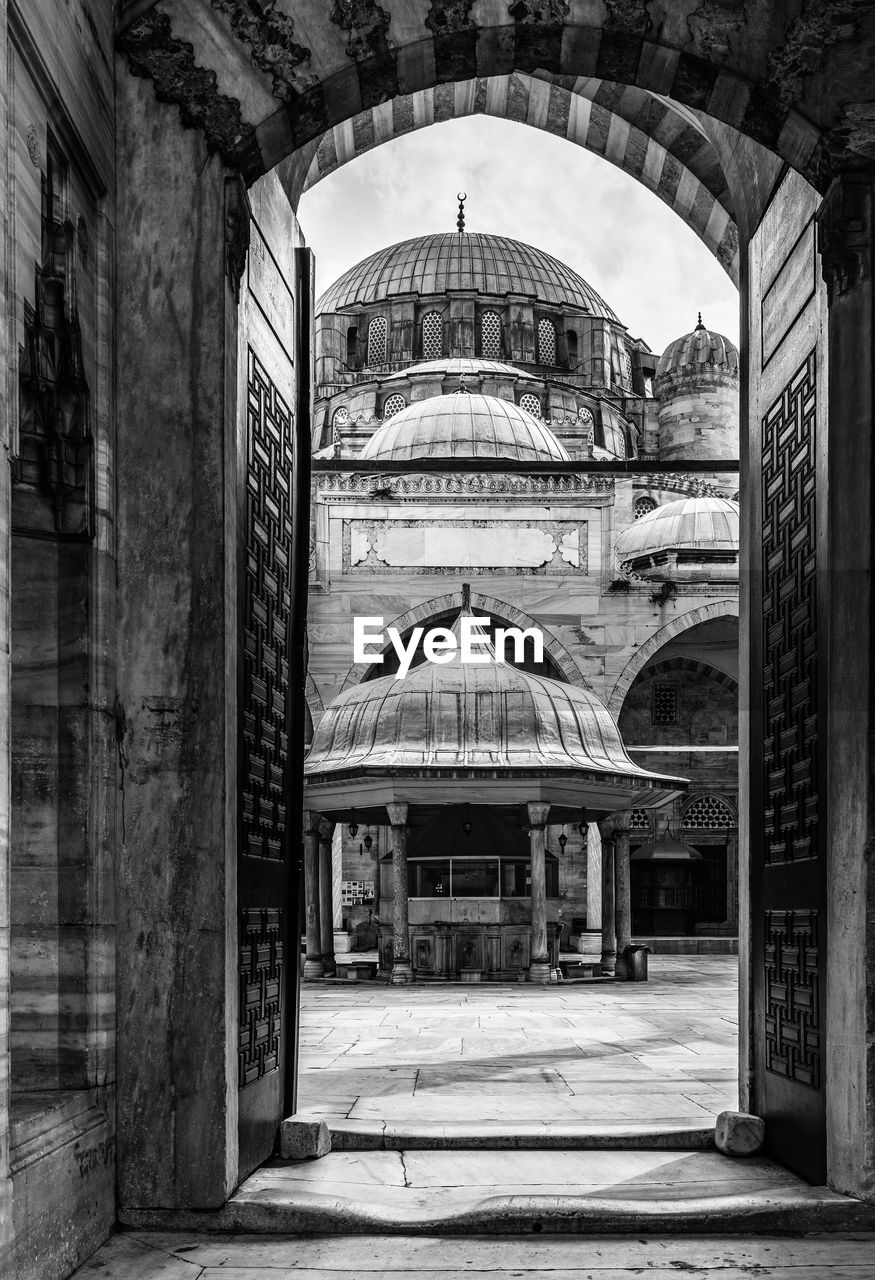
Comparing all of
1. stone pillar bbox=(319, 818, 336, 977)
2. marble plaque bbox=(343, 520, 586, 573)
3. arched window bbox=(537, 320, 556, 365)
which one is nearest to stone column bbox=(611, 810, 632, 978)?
stone pillar bbox=(319, 818, 336, 977)

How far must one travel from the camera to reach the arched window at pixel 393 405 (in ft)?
136

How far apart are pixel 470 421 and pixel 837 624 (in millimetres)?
31275

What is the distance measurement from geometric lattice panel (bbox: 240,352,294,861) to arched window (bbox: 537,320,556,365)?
4177cm

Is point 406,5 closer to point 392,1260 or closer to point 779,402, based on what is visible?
point 779,402

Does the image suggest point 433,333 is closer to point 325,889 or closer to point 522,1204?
point 325,889

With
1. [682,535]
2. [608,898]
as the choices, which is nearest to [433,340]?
[682,535]

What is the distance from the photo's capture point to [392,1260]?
3.58 m

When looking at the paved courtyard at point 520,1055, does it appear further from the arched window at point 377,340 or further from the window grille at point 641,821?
the arched window at point 377,340

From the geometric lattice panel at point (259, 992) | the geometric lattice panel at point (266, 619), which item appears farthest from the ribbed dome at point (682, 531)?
the geometric lattice panel at point (259, 992)

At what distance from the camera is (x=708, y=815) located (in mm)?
31953

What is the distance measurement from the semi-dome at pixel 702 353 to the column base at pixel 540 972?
32756mm

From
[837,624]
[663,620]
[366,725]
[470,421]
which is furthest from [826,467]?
[470,421]

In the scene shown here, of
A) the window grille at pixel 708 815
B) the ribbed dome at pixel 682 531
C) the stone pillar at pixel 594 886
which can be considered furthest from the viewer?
the window grille at pixel 708 815

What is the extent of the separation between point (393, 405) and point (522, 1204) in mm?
38623
